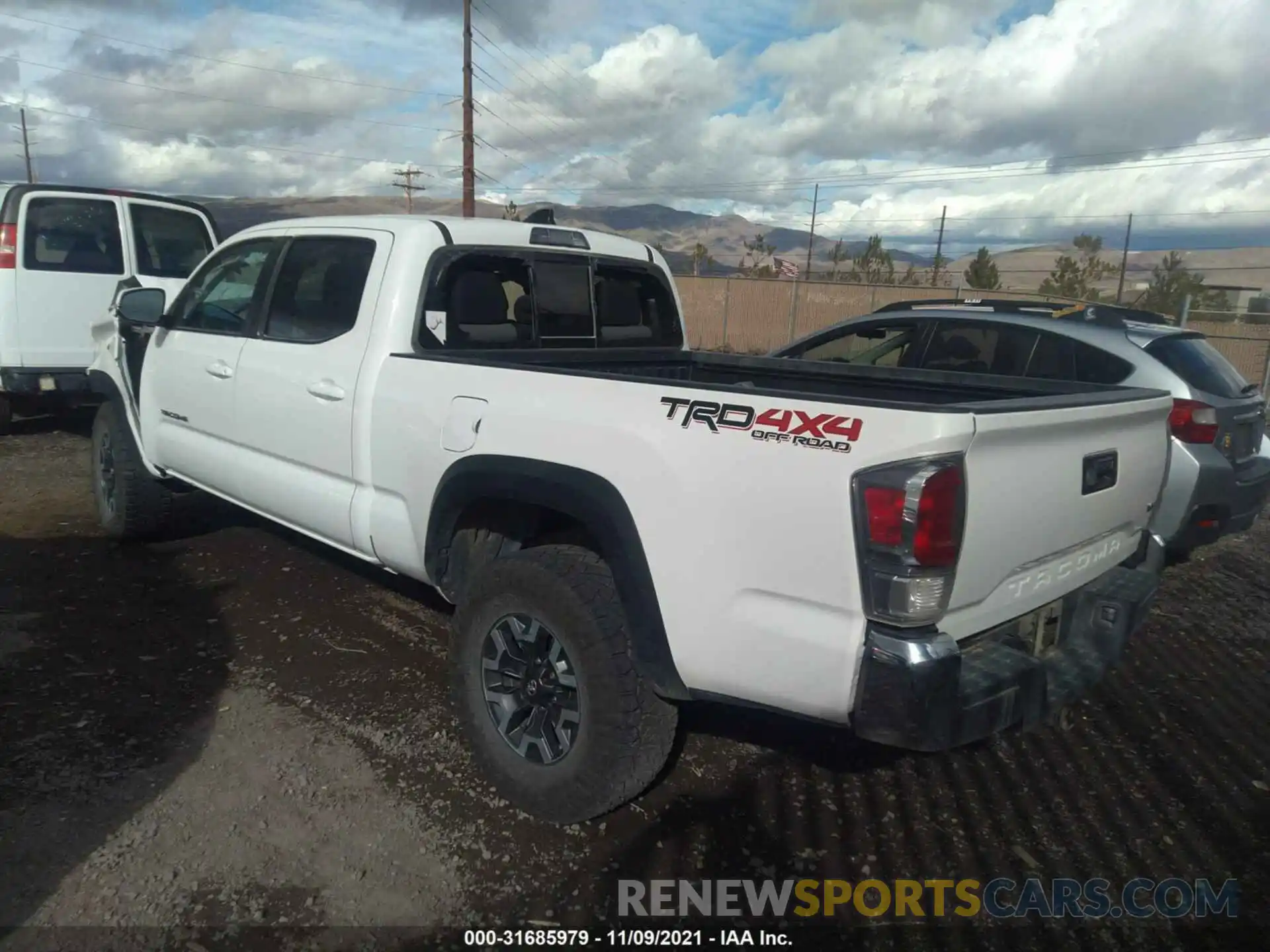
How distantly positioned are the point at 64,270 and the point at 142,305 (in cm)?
382

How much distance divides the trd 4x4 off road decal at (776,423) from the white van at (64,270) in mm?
6506

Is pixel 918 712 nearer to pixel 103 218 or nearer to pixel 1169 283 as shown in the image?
pixel 103 218

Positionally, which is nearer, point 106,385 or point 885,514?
point 885,514

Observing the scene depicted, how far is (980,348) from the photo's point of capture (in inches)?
231

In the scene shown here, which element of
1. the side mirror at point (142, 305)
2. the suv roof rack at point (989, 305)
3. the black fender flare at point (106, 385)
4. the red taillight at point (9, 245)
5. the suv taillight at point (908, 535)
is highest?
the red taillight at point (9, 245)

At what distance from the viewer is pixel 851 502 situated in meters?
2.15

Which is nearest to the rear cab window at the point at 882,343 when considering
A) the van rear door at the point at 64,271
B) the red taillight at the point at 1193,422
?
the red taillight at the point at 1193,422

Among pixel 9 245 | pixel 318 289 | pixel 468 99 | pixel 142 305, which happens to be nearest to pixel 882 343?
pixel 318 289

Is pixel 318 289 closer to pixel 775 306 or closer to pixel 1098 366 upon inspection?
pixel 1098 366

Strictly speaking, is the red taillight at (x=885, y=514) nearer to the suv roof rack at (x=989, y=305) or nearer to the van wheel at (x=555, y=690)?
the van wheel at (x=555, y=690)

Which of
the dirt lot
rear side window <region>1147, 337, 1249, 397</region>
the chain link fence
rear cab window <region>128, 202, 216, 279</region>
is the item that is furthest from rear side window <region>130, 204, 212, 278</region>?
the chain link fence

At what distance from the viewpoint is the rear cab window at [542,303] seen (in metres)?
3.67

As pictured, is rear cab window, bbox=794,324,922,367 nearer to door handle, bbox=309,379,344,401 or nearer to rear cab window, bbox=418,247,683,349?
rear cab window, bbox=418,247,683,349

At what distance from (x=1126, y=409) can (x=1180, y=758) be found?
1627 mm
